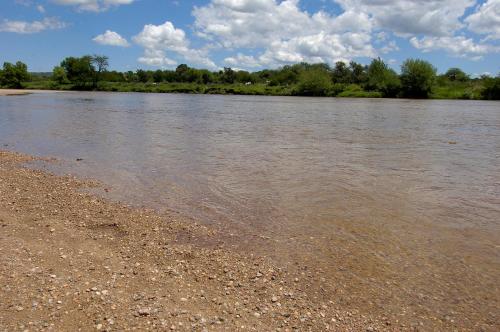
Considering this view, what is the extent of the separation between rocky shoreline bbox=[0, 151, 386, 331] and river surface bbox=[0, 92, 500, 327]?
32.9 inches

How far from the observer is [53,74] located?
161875 mm

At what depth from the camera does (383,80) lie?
11706 cm

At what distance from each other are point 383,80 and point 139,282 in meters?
119

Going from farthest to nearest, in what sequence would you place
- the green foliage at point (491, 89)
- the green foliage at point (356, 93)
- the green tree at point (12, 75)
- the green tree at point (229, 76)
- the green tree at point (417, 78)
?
the green tree at point (229, 76), the green tree at point (12, 75), the green foliage at point (356, 93), the green tree at point (417, 78), the green foliage at point (491, 89)

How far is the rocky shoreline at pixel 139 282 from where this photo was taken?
5820 mm

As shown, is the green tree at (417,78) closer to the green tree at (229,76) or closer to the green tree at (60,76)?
the green tree at (229,76)

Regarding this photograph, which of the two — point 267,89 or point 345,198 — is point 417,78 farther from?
point 345,198

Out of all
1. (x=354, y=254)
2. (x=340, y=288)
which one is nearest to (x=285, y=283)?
(x=340, y=288)

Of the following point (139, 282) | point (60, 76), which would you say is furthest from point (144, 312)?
point (60, 76)

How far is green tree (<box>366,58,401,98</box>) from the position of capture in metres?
111

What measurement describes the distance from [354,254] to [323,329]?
3.11m

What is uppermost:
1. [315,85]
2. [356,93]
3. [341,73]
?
[341,73]

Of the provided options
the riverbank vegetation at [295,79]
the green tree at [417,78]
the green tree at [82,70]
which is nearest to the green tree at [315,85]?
the riverbank vegetation at [295,79]

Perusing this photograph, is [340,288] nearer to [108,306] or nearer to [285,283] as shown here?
[285,283]
